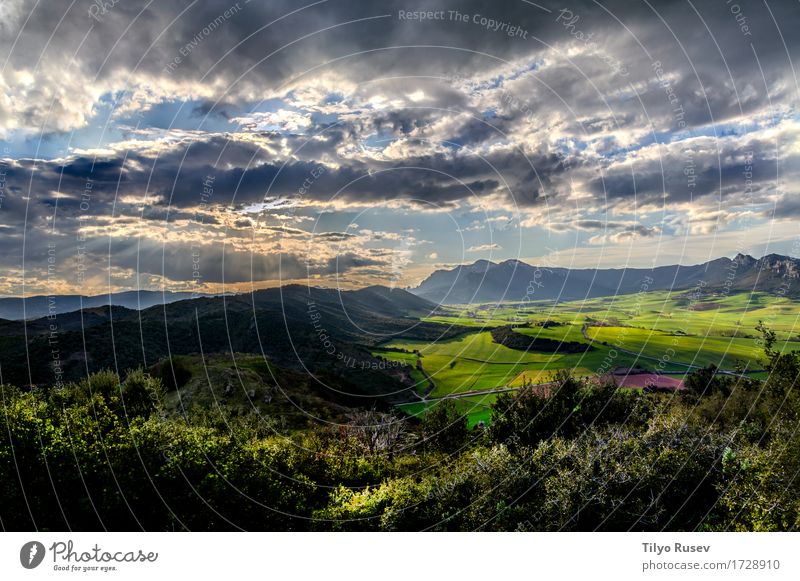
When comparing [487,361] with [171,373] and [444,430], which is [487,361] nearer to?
[444,430]

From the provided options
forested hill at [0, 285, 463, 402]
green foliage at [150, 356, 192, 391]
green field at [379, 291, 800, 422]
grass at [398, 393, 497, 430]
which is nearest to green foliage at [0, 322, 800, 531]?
grass at [398, 393, 497, 430]

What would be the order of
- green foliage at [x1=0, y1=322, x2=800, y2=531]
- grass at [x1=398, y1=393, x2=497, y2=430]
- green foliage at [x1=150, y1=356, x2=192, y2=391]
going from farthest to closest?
green foliage at [x1=150, y1=356, x2=192, y2=391], grass at [x1=398, y1=393, x2=497, y2=430], green foliage at [x1=0, y1=322, x2=800, y2=531]

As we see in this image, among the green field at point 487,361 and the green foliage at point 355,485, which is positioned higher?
the green foliage at point 355,485

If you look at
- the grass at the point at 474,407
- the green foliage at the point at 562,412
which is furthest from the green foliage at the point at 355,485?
the grass at the point at 474,407

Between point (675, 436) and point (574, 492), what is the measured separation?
8621 millimetres

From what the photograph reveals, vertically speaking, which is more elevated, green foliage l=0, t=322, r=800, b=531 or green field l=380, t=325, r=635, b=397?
green foliage l=0, t=322, r=800, b=531

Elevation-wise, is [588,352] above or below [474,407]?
above

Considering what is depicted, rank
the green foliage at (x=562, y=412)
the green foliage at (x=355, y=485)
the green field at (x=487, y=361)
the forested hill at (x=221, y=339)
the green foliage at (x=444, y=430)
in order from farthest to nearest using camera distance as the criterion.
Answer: the forested hill at (x=221, y=339) < the green field at (x=487, y=361) < the green foliage at (x=444, y=430) < the green foliage at (x=562, y=412) < the green foliage at (x=355, y=485)

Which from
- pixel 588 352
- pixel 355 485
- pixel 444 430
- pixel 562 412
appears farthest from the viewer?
pixel 588 352

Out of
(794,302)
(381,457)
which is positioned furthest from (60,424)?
(794,302)

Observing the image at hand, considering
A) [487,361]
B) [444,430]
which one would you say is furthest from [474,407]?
[487,361]

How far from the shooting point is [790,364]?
37469mm

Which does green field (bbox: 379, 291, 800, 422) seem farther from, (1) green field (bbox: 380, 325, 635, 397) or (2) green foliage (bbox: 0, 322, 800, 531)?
(2) green foliage (bbox: 0, 322, 800, 531)

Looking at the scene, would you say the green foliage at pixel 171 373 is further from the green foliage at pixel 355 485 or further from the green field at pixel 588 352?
the green foliage at pixel 355 485
